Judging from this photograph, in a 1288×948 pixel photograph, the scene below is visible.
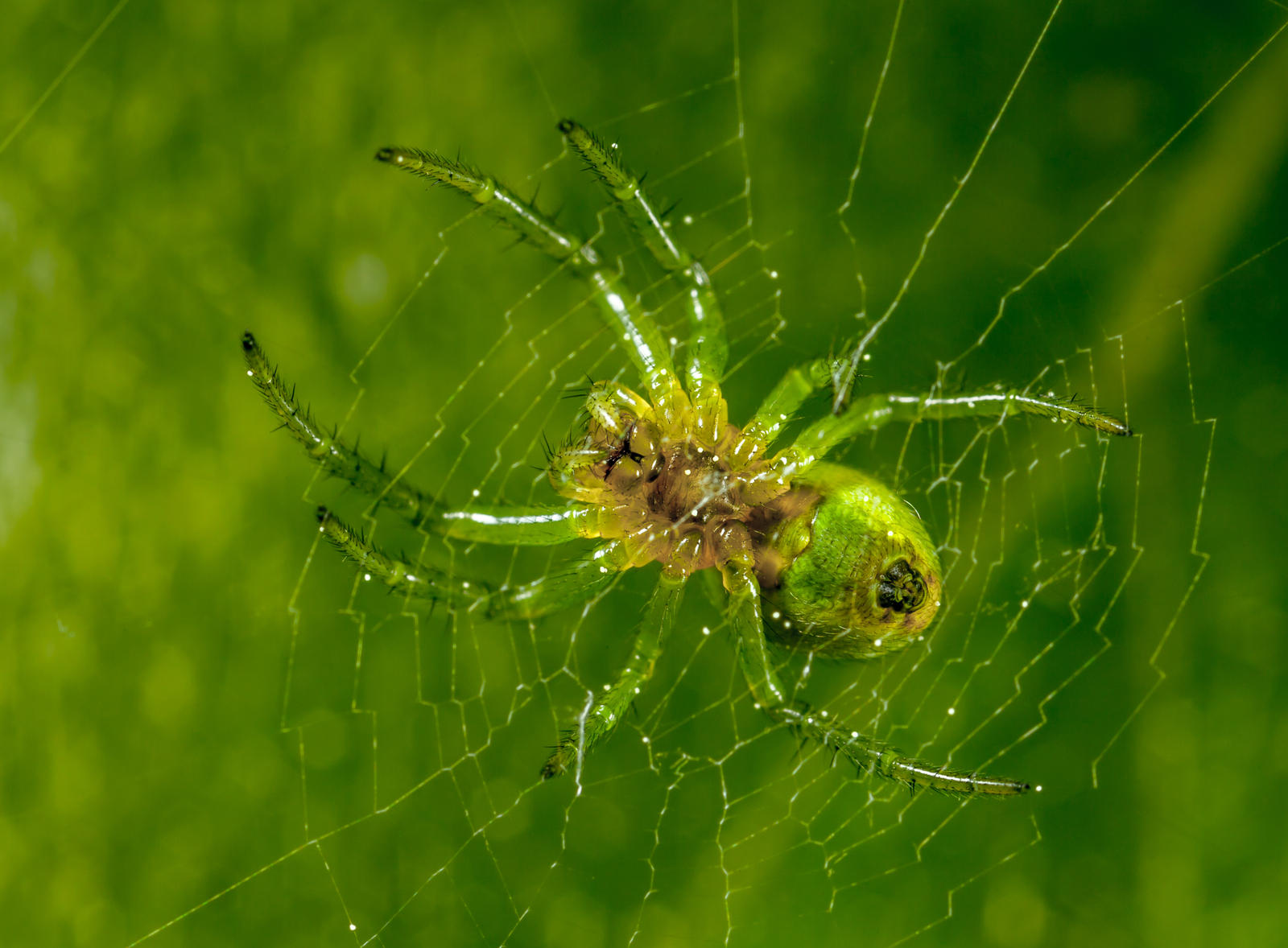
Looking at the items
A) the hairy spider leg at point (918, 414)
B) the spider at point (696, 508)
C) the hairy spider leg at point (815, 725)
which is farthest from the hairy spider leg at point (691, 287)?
the hairy spider leg at point (815, 725)

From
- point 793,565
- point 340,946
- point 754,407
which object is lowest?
point 340,946

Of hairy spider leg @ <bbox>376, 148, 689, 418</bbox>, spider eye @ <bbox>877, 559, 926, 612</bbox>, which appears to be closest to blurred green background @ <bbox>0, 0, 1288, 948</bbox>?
hairy spider leg @ <bbox>376, 148, 689, 418</bbox>

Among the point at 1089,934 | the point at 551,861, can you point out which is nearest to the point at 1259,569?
the point at 1089,934

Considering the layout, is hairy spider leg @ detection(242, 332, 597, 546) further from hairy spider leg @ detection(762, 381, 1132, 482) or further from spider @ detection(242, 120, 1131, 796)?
hairy spider leg @ detection(762, 381, 1132, 482)

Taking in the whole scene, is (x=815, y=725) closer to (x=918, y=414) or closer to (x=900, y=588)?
(x=900, y=588)

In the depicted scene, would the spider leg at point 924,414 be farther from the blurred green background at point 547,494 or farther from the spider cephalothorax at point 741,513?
the blurred green background at point 547,494

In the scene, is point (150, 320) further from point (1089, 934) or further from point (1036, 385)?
point (1089, 934)

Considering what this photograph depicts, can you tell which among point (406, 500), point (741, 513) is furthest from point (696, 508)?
point (406, 500)
